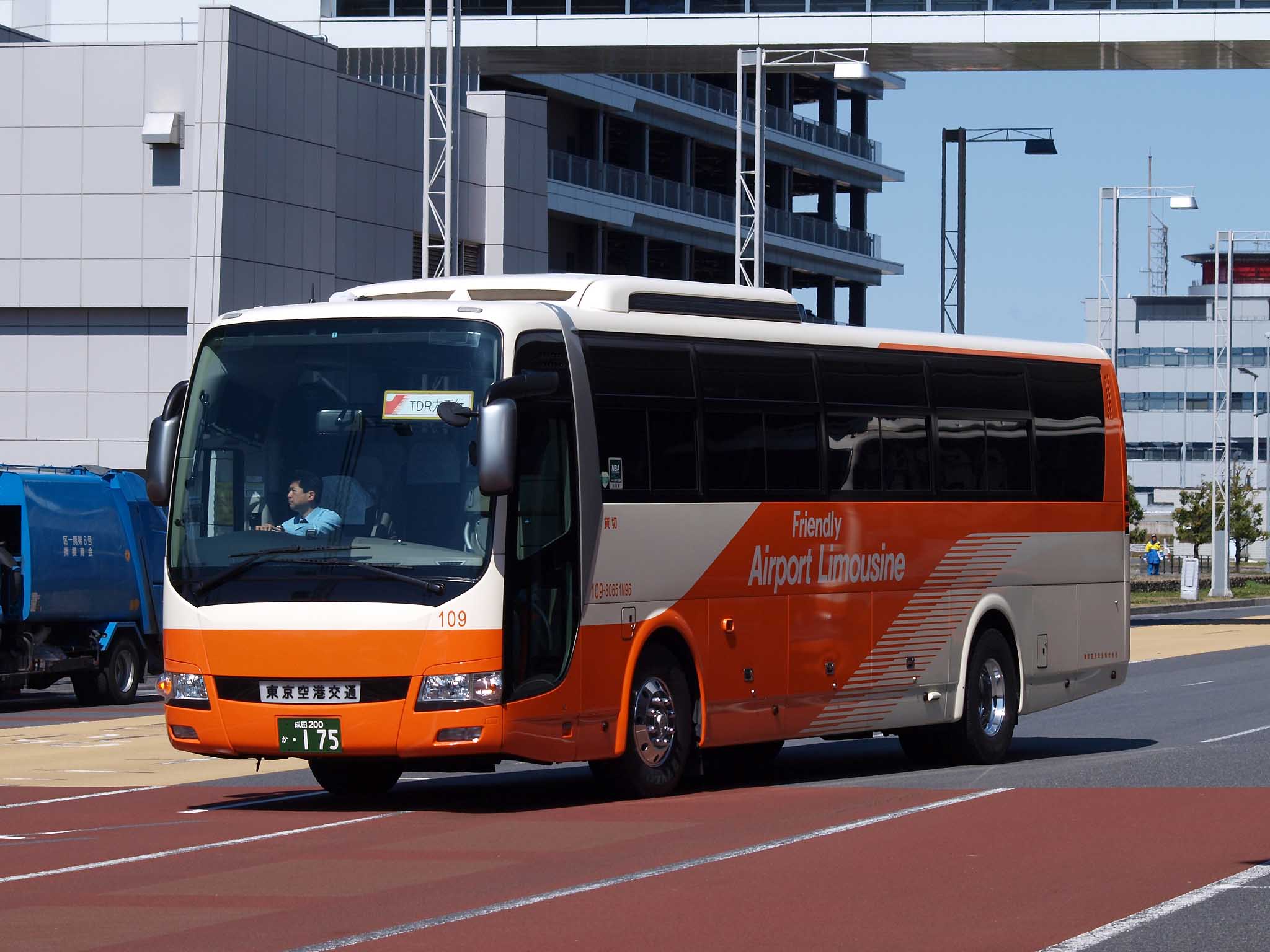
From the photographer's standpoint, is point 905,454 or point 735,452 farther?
point 905,454

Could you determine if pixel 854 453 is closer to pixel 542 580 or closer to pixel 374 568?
pixel 542 580

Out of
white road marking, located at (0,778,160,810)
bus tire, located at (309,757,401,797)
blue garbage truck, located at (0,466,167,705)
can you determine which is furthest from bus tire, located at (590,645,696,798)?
blue garbage truck, located at (0,466,167,705)

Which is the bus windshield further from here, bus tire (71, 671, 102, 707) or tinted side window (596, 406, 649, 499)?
bus tire (71, 671, 102, 707)

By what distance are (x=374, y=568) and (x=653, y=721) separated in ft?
7.95

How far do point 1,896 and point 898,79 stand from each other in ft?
139

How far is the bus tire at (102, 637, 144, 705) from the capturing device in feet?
90.8

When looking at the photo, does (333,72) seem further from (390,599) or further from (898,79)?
(390,599)

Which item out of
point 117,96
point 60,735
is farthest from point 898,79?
point 60,735

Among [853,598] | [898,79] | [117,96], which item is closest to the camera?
[853,598]

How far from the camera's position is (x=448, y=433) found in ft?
44.9

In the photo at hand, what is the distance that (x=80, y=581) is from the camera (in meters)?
27.2

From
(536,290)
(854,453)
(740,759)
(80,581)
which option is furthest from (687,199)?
(536,290)

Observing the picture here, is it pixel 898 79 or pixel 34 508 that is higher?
pixel 898 79

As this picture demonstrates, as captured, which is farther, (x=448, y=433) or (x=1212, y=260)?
(x=1212, y=260)
